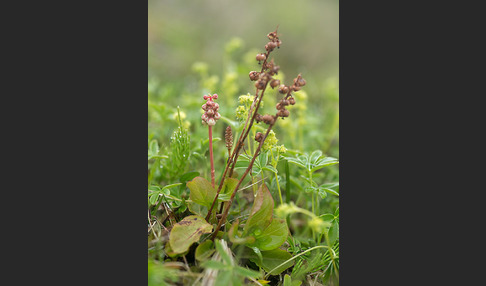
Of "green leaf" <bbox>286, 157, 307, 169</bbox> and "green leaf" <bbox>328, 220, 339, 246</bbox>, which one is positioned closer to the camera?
"green leaf" <bbox>328, 220, 339, 246</bbox>

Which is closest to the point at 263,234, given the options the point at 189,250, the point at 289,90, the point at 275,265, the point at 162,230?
the point at 275,265

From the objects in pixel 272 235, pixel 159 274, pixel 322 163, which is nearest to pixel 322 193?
pixel 322 163

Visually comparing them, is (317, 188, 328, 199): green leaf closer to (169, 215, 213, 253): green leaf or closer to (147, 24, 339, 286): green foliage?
(147, 24, 339, 286): green foliage

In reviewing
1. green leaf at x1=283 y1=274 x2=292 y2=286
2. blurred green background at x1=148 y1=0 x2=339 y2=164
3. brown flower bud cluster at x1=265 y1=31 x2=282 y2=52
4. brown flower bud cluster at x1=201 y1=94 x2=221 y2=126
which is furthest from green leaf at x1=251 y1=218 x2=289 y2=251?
blurred green background at x1=148 y1=0 x2=339 y2=164

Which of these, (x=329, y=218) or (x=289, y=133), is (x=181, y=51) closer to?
(x=289, y=133)

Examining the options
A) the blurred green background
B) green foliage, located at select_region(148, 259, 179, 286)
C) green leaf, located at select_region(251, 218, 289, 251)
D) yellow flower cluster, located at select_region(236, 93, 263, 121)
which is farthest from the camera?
the blurred green background

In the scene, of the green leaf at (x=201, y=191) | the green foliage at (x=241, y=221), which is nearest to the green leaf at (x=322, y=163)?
the green foliage at (x=241, y=221)

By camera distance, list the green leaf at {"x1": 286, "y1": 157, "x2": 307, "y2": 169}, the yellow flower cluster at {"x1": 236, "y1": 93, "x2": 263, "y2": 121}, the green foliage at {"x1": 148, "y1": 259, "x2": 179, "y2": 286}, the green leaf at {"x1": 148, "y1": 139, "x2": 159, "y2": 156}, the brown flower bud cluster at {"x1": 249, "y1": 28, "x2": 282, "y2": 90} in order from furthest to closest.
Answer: the green leaf at {"x1": 148, "y1": 139, "x2": 159, "y2": 156} → the green leaf at {"x1": 286, "y1": 157, "x2": 307, "y2": 169} → the yellow flower cluster at {"x1": 236, "y1": 93, "x2": 263, "y2": 121} → the brown flower bud cluster at {"x1": 249, "y1": 28, "x2": 282, "y2": 90} → the green foliage at {"x1": 148, "y1": 259, "x2": 179, "y2": 286}
